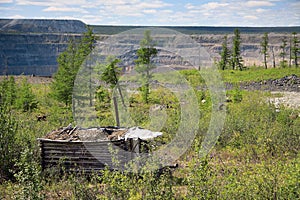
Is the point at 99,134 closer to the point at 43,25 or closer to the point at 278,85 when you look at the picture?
the point at 278,85

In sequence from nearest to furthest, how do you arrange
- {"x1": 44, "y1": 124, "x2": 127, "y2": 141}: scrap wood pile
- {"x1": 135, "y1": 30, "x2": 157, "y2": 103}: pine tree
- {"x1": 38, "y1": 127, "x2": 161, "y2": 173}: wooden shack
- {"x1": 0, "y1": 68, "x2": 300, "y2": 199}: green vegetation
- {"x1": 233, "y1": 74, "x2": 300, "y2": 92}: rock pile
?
{"x1": 0, "y1": 68, "x2": 300, "y2": 199}: green vegetation, {"x1": 38, "y1": 127, "x2": 161, "y2": 173}: wooden shack, {"x1": 44, "y1": 124, "x2": 127, "y2": 141}: scrap wood pile, {"x1": 135, "y1": 30, "x2": 157, "y2": 103}: pine tree, {"x1": 233, "y1": 74, "x2": 300, "y2": 92}: rock pile

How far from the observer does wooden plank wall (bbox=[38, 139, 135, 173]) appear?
7566 millimetres

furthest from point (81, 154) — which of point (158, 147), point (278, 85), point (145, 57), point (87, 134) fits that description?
point (278, 85)

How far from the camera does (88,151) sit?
25.1 ft

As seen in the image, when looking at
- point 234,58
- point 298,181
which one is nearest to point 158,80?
point 298,181

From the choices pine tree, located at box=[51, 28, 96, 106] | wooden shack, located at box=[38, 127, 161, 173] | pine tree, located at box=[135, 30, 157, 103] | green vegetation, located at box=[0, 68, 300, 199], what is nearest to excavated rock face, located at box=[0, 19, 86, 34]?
green vegetation, located at box=[0, 68, 300, 199]

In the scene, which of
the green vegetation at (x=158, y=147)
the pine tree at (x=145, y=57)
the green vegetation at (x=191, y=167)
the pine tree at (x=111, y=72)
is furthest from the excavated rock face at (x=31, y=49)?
the green vegetation at (x=191, y=167)

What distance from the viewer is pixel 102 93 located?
39.2 ft

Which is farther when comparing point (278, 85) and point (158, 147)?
point (278, 85)

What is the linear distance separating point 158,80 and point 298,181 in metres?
7.41

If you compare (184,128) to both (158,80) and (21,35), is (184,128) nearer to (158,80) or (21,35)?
(158,80)

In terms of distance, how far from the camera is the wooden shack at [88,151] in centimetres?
754

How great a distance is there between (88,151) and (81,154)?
6.3 inches

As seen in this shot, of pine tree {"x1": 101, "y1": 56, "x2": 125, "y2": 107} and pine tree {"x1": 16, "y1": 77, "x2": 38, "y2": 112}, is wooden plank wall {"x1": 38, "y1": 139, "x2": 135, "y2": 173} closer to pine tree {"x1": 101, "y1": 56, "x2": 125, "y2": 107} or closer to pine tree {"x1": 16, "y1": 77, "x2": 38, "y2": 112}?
pine tree {"x1": 101, "y1": 56, "x2": 125, "y2": 107}
